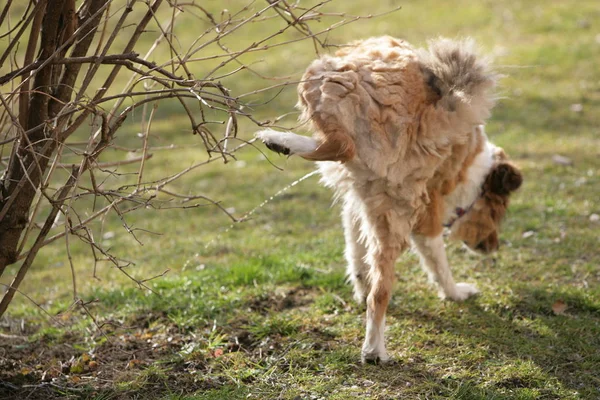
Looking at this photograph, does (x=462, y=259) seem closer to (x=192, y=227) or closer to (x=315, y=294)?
(x=315, y=294)

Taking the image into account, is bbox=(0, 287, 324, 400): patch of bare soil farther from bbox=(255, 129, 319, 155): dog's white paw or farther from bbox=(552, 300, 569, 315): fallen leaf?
bbox=(552, 300, 569, 315): fallen leaf

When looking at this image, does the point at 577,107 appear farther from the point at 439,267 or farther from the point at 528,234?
the point at 439,267

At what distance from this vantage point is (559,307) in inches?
189

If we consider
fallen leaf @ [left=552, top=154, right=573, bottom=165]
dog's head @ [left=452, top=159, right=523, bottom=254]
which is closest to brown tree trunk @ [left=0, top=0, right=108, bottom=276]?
dog's head @ [left=452, top=159, right=523, bottom=254]

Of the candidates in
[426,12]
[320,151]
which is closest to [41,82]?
[320,151]

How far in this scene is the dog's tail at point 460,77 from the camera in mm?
4418

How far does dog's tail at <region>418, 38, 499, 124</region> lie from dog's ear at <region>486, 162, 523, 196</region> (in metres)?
0.97

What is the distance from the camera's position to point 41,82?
12.6 ft

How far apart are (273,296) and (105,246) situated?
9.22 feet

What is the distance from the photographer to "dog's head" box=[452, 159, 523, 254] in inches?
213

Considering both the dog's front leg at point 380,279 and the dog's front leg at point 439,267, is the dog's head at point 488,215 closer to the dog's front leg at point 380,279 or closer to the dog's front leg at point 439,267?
the dog's front leg at point 439,267

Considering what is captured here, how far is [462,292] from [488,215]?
0.73m


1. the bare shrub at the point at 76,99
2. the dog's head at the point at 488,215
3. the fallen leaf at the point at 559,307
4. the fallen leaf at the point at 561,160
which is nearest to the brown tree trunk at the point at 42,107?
the bare shrub at the point at 76,99

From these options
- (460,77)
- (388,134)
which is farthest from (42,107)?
(460,77)
